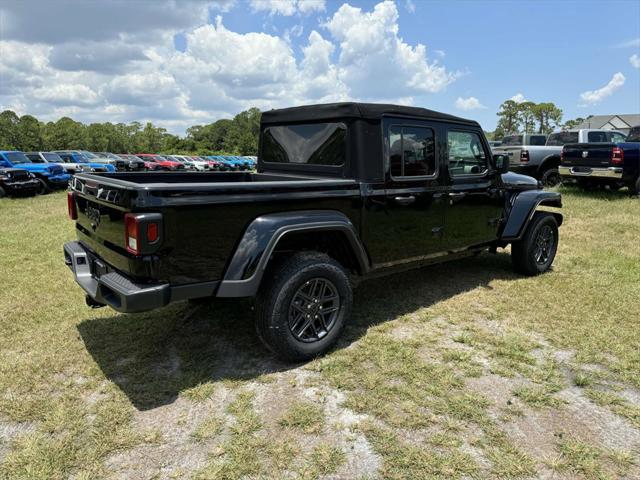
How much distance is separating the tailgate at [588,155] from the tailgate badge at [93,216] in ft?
36.7

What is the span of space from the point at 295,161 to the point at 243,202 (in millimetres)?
1451

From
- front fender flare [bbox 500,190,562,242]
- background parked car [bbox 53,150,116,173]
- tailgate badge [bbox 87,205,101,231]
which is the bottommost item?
front fender flare [bbox 500,190,562,242]

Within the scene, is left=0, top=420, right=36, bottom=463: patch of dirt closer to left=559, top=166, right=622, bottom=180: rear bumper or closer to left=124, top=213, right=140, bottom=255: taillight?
left=124, top=213, right=140, bottom=255: taillight

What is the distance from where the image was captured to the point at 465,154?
4621 mm

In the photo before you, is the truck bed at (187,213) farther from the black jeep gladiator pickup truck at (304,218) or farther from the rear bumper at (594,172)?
the rear bumper at (594,172)

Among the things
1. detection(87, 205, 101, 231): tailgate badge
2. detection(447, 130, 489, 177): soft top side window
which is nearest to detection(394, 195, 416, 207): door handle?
detection(447, 130, 489, 177): soft top side window

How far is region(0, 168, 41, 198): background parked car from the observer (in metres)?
13.8

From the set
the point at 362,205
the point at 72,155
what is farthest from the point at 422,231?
the point at 72,155

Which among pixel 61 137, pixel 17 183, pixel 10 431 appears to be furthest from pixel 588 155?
pixel 61 137

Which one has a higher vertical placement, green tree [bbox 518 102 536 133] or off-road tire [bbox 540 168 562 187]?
green tree [bbox 518 102 536 133]

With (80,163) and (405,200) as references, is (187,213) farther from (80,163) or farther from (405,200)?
(80,163)

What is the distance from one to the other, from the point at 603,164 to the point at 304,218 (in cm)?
1025

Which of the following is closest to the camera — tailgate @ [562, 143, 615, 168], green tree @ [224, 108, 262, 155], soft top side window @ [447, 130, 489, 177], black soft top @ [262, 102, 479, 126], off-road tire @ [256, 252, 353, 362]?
off-road tire @ [256, 252, 353, 362]

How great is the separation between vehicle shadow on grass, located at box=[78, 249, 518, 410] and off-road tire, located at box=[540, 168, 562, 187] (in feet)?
31.7
